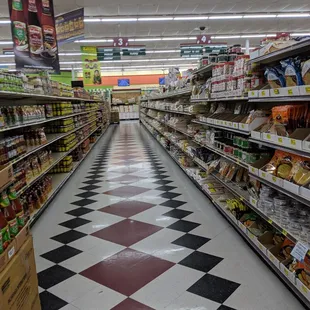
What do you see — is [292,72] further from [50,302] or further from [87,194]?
[87,194]

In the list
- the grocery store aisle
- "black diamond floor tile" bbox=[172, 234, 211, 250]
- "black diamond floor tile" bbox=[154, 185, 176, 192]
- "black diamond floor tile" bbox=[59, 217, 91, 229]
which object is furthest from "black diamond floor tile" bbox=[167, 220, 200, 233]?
"black diamond floor tile" bbox=[154, 185, 176, 192]

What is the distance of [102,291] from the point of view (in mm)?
2314

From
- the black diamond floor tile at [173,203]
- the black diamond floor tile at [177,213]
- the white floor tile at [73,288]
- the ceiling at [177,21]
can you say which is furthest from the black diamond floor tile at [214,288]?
the ceiling at [177,21]

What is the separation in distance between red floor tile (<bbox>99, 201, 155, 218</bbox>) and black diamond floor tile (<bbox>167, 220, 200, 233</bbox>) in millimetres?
658

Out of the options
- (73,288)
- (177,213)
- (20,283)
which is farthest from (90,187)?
(20,283)

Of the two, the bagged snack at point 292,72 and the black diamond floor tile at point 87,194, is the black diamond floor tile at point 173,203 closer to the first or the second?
the black diamond floor tile at point 87,194

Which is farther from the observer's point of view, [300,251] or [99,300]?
[99,300]

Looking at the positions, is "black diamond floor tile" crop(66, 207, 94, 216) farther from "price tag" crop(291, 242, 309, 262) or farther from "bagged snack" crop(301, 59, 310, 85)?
"bagged snack" crop(301, 59, 310, 85)

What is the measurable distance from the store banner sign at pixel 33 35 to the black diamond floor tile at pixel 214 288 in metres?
4.54

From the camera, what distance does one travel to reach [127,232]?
11.1 feet

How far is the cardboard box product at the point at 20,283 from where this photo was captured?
4.89ft

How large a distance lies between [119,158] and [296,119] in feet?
20.6

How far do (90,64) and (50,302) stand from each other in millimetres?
12064

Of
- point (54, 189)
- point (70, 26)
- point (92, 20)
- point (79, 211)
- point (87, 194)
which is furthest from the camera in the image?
point (92, 20)
